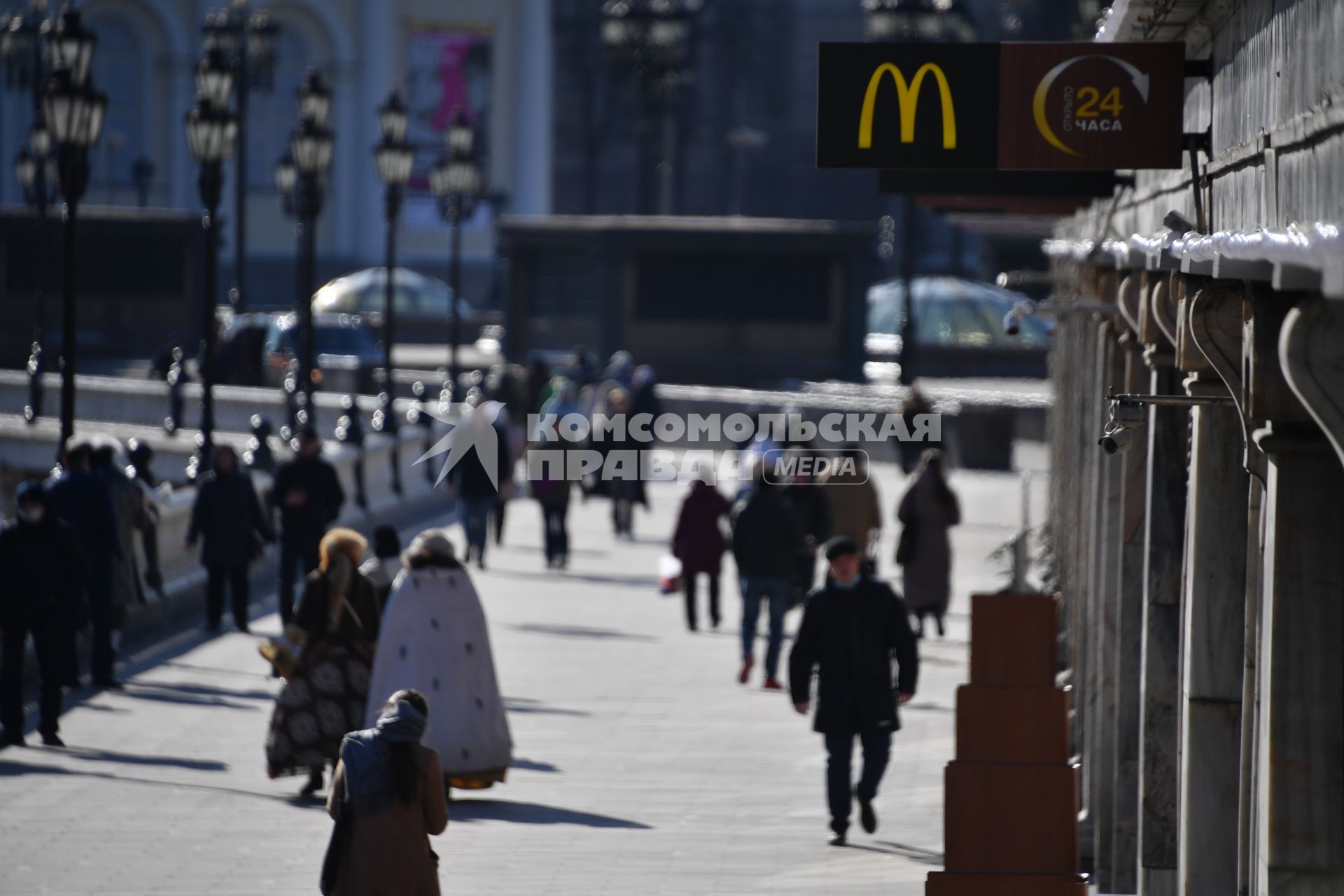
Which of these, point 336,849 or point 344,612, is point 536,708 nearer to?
point 344,612

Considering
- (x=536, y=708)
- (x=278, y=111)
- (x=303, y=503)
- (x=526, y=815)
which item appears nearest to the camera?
(x=526, y=815)

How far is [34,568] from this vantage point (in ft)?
43.1

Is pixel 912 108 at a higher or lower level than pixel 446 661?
higher

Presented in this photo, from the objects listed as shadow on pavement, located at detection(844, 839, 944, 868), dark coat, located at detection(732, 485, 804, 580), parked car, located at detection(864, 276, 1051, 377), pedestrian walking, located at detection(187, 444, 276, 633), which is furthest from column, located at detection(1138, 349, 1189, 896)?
parked car, located at detection(864, 276, 1051, 377)

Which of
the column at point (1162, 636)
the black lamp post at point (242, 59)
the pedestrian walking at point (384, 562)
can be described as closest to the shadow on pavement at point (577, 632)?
the pedestrian walking at point (384, 562)

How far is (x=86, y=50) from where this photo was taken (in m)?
18.9

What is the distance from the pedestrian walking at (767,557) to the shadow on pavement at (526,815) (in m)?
4.36

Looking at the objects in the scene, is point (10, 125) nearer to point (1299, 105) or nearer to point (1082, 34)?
point (1082, 34)

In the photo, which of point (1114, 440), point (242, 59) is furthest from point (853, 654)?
point (242, 59)

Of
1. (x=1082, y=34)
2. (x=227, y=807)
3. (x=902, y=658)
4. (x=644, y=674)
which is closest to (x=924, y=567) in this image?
(x=644, y=674)

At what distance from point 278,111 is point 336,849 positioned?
7487 centimetres

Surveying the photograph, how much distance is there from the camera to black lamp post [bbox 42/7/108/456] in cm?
1767

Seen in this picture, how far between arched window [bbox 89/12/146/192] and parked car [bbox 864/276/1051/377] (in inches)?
1257

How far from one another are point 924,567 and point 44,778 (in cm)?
774
